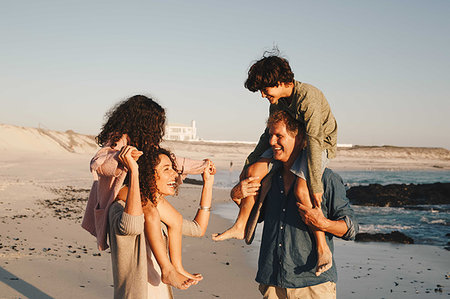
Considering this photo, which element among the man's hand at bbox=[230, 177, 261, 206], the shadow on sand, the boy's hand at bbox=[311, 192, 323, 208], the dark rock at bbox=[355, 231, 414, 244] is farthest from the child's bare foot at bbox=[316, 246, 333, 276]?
the dark rock at bbox=[355, 231, 414, 244]

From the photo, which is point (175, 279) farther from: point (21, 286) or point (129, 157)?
point (21, 286)

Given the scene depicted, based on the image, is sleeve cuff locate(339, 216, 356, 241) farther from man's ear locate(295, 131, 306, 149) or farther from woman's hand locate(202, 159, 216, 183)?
woman's hand locate(202, 159, 216, 183)

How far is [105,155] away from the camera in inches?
102

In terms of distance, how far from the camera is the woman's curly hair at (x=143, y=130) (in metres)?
2.63

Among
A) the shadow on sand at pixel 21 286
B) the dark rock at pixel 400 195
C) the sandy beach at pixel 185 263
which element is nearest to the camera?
the shadow on sand at pixel 21 286

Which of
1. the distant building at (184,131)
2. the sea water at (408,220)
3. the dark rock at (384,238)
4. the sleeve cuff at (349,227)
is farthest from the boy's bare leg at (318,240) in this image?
the distant building at (184,131)

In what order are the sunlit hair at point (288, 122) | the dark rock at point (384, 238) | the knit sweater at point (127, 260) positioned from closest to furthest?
the knit sweater at point (127, 260) < the sunlit hair at point (288, 122) < the dark rock at point (384, 238)

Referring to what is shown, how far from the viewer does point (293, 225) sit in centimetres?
288

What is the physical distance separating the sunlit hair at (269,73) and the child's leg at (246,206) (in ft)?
1.74

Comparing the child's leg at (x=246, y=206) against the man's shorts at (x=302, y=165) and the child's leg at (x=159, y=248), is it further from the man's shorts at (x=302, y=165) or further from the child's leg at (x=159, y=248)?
the child's leg at (x=159, y=248)

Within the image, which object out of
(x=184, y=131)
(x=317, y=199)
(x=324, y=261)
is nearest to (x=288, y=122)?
(x=317, y=199)

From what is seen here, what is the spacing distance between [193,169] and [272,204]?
58cm

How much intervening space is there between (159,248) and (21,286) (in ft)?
11.9

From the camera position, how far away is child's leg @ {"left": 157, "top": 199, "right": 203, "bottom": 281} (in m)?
2.76
